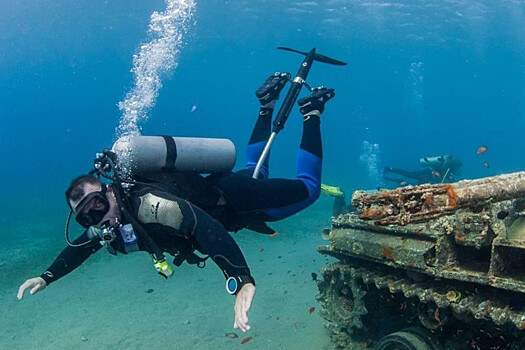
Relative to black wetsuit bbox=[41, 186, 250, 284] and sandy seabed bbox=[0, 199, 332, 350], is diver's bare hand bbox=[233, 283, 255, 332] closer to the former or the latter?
black wetsuit bbox=[41, 186, 250, 284]

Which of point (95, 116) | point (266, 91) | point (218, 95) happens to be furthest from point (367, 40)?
point (95, 116)

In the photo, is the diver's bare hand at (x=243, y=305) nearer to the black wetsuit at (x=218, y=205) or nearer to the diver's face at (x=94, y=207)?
the black wetsuit at (x=218, y=205)

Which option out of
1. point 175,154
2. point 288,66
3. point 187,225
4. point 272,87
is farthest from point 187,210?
point 288,66

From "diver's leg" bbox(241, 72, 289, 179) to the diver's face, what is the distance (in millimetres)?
2659

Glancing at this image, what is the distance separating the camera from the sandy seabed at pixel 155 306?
6844 millimetres

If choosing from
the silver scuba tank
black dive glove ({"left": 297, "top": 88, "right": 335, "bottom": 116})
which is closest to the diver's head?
the silver scuba tank

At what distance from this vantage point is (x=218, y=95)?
433ft

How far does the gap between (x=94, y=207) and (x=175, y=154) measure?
106 cm

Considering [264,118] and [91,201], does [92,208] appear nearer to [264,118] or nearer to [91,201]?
[91,201]

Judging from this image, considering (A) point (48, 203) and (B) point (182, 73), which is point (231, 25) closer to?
(A) point (48, 203)

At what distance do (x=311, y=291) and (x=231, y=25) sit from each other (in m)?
48.5

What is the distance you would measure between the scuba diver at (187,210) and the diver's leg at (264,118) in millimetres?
617

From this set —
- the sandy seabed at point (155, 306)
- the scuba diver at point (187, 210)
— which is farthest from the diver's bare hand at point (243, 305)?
the sandy seabed at point (155, 306)

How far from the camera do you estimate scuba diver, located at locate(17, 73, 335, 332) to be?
3367 millimetres
